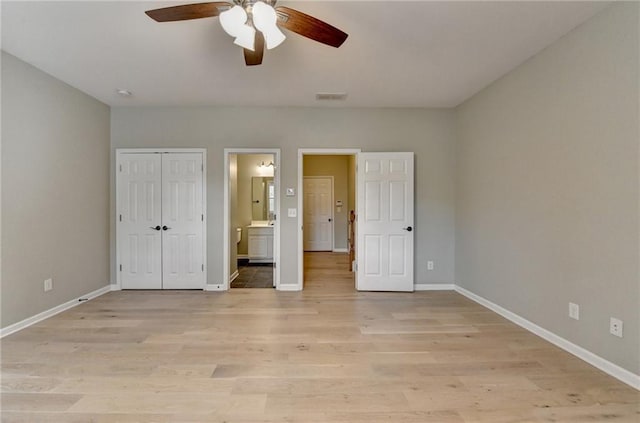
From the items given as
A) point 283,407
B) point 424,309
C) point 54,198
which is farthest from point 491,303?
point 54,198

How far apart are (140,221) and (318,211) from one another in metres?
4.59

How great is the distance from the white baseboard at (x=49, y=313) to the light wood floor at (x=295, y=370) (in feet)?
0.27

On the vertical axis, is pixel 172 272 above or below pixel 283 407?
above

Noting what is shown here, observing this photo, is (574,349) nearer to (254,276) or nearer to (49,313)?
(254,276)

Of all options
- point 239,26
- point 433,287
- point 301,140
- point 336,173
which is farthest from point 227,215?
point 336,173

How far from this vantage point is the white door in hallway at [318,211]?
7996mm

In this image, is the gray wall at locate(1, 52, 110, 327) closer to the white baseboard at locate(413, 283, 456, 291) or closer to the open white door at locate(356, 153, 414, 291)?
the open white door at locate(356, 153, 414, 291)

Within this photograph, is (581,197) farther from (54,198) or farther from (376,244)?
(54,198)

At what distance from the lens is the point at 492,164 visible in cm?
350

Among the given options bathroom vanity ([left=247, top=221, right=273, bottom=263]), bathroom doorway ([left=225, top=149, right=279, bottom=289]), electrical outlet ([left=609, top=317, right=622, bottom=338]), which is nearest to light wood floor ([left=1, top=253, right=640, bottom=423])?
electrical outlet ([left=609, top=317, right=622, bottom=338])

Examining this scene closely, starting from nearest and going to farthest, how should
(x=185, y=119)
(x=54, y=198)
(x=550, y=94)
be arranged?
(x=550, y=94), (x=54, y=198), (x=185, y=119)

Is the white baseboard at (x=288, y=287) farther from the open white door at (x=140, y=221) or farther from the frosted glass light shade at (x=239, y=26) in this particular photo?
the frosted glass light shade at (x=239, y=26)

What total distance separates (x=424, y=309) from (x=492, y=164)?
1.91 meters

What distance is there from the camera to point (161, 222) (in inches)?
167
